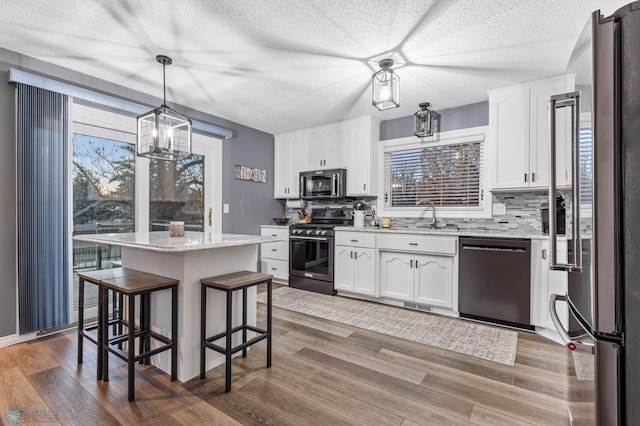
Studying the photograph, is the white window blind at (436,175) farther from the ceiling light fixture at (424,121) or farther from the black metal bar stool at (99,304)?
the black metal bar stool at (99,304)

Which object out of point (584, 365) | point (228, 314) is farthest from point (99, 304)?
point (584, 365)

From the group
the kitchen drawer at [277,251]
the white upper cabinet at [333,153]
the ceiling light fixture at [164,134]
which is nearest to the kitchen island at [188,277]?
the ceiling light fixture at [164,134]

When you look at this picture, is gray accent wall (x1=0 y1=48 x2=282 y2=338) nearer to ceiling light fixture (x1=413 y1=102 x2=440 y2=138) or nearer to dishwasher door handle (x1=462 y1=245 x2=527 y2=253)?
ceiling light fixture (x1=413 y1=102 x2=440 y2=138)

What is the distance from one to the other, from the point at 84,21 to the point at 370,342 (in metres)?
3.15

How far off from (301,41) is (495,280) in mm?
2700

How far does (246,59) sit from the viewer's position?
2654 mm

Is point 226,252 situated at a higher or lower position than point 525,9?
lower

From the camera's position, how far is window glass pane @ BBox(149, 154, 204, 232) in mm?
3627

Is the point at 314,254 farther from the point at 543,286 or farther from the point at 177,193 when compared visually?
the point at 543,286

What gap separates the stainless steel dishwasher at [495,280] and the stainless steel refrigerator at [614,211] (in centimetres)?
206

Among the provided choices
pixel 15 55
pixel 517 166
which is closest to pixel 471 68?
pixel 517 166

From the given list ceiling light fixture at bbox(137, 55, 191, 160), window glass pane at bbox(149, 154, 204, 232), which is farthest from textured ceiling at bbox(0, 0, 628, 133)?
window glass pane at bbox(149, 154, 204, 232)

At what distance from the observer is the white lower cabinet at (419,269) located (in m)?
3.24

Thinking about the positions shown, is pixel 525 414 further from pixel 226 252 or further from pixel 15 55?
pixel 15 55
